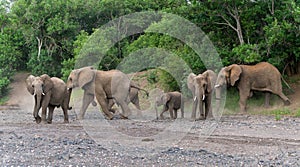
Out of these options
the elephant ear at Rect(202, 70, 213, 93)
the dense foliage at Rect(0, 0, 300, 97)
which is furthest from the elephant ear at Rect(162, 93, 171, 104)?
the dense foliage at Rect(0, 0, 300, 97)

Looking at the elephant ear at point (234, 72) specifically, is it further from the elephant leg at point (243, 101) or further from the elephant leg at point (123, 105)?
the elephant leg at point (123, 105)

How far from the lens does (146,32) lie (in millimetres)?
34594

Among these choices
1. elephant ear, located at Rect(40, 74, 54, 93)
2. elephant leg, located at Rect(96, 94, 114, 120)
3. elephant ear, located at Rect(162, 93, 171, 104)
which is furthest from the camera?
elephant ear, located at Rect(162, 93, 171, 104)

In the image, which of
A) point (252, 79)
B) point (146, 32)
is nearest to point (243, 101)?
point (252, 79)

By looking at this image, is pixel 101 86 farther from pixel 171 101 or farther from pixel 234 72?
pixel 234 72

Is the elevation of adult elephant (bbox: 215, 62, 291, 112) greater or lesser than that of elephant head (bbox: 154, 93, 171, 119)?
greater

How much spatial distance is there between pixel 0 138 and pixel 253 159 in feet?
27.1

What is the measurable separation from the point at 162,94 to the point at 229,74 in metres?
3.60

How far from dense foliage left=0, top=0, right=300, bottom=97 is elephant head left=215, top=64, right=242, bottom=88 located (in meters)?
0.76

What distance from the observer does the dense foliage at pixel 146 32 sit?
25203 millimetres

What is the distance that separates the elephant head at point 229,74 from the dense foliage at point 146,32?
76 centimetres

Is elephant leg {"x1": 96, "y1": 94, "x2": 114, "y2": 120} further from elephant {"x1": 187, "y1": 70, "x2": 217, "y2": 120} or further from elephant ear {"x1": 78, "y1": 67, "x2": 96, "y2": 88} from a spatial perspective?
elephant {"x1": 187, "y1": 70, "x2": 217, "y2": 120}

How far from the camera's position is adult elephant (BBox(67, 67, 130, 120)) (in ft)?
77.0

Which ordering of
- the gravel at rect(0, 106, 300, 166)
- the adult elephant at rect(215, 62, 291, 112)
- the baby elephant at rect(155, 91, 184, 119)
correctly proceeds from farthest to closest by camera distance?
the adult elephant at rect(215, 62, 291, 112), the baby elephant at rect(155, 91, 184, 119), the gravel at rect(0, 106, 300, 166)
